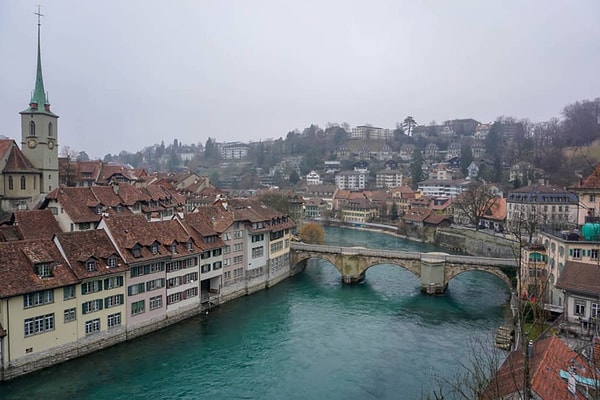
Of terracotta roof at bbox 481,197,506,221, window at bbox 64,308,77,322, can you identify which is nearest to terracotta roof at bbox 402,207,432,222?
terracotta roof at bbox 481,197,506,221

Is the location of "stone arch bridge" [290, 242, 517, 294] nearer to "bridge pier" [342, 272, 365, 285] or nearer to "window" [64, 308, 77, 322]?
"bridge pier" [342, 272, 365, 285]

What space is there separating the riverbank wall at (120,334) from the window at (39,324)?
110 centimetres

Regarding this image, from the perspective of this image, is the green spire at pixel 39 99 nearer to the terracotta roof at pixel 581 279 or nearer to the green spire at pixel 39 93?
the green spire at pixel 39 93

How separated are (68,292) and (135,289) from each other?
473cm

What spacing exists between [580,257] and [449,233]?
126 ft

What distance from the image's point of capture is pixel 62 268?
26281 millimetres

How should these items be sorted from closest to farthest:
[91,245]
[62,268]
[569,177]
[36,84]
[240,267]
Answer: [62,268]
[91,245]
[240,267]
[36,84]
[569,177]

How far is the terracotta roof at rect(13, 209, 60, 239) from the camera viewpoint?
31.1 meters

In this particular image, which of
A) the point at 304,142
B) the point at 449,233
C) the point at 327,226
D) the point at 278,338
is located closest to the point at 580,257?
the point at 278,338

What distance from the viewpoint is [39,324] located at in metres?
24.3

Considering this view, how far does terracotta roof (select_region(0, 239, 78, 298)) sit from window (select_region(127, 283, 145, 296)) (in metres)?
4.05

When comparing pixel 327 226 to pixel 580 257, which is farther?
pixel 327 226

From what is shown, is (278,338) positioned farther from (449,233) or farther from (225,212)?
(449,233)

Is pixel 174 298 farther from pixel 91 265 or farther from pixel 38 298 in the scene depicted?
pixel 38 298
